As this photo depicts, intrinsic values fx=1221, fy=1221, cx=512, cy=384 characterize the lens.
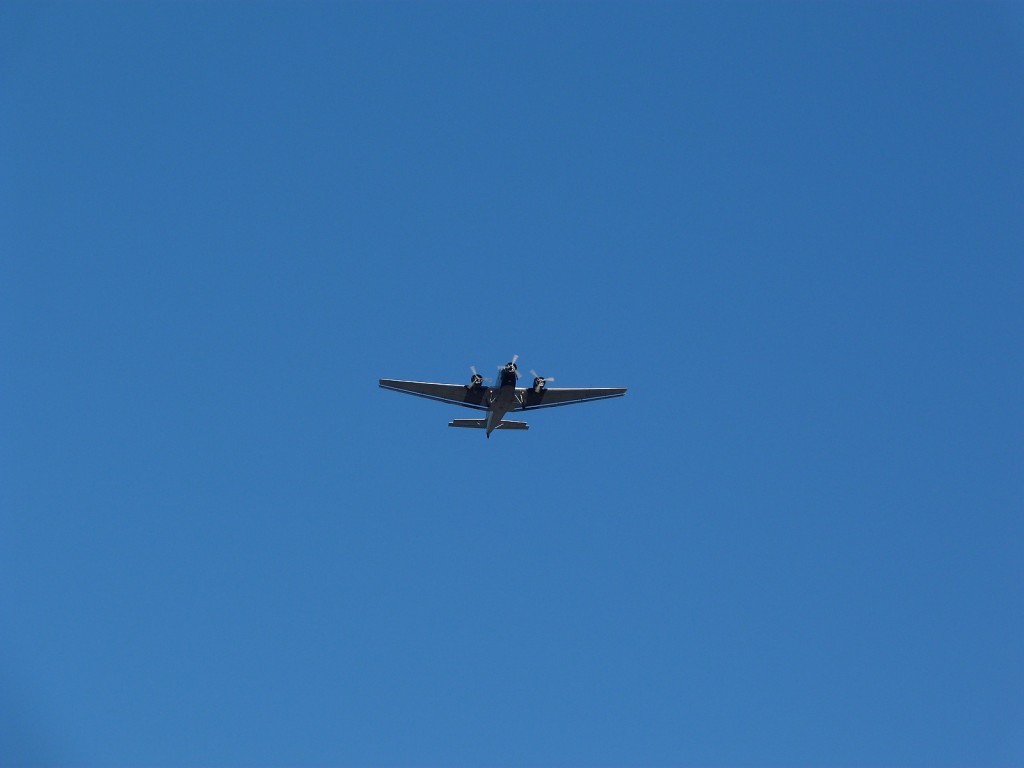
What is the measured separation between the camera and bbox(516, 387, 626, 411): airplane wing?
3238 inches

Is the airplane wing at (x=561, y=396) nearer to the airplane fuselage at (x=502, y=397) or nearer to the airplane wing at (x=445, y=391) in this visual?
the airplane fuselage at (x=502, y=397)

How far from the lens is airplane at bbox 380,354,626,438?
80.4 m

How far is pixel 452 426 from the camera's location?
275ft

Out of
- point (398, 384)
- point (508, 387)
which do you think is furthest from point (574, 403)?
point (398, 384)

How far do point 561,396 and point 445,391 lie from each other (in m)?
8.04

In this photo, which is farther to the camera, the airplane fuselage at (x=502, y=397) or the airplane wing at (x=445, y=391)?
the airplane wing at (x=445, y=391)

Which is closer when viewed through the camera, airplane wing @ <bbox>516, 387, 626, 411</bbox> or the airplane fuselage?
the airplane fuselage

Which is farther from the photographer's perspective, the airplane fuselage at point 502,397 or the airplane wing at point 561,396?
the airplane wing at point 561,396

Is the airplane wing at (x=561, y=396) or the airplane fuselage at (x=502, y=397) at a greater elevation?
the airplane wing at (x=561, y=396)

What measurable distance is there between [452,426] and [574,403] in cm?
862

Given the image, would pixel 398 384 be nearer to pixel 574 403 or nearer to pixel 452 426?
pixel 452 426

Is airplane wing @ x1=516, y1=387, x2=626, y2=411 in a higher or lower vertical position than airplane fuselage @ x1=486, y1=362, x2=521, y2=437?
higher

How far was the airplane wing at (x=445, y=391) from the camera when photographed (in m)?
81.6

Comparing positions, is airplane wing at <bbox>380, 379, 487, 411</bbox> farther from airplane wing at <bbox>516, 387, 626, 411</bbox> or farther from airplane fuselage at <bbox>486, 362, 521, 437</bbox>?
airplane wing at <bbox>516, 387, 626, 411</bbox>
